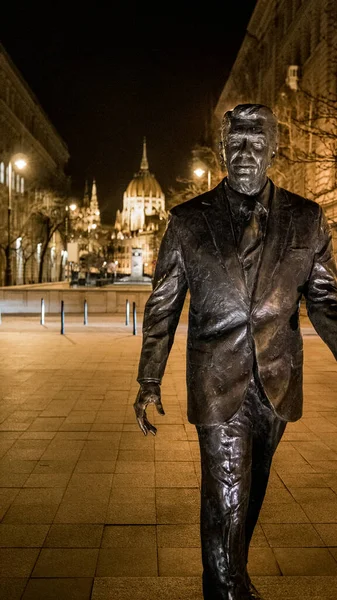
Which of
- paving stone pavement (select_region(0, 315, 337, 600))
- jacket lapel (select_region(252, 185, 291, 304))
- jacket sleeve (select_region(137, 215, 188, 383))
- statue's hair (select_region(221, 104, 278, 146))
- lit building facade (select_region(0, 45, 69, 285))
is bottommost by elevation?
paving stone pavement (select_region(0, 315, 337, 600))

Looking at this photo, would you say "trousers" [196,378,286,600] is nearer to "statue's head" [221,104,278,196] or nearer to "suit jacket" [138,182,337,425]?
"suit jacket" [138,182,337,425]

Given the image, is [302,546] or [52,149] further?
[52,149]

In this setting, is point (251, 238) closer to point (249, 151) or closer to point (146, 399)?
point (249, 151)

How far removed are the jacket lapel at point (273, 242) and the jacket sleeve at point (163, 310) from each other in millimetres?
374

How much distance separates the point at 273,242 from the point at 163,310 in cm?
58

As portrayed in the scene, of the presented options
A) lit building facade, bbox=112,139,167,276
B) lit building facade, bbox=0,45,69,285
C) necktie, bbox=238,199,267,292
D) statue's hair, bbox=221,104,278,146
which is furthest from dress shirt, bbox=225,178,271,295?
lit building facade, bbox=112,139,167,276

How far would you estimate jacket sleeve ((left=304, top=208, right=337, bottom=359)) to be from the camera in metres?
3.22

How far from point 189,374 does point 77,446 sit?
4535 mm

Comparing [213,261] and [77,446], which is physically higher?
[213,261]

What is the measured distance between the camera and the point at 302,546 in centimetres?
476

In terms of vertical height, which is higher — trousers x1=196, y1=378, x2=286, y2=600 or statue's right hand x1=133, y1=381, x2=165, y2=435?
statue's right hand x1=133, y1=381, x2=165, y2=435

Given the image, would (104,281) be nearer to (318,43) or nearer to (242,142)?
(318,43)

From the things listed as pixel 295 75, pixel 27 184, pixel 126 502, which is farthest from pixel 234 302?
pixel 27 184

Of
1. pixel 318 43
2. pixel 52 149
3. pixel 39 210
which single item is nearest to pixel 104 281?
pixel 39 210
